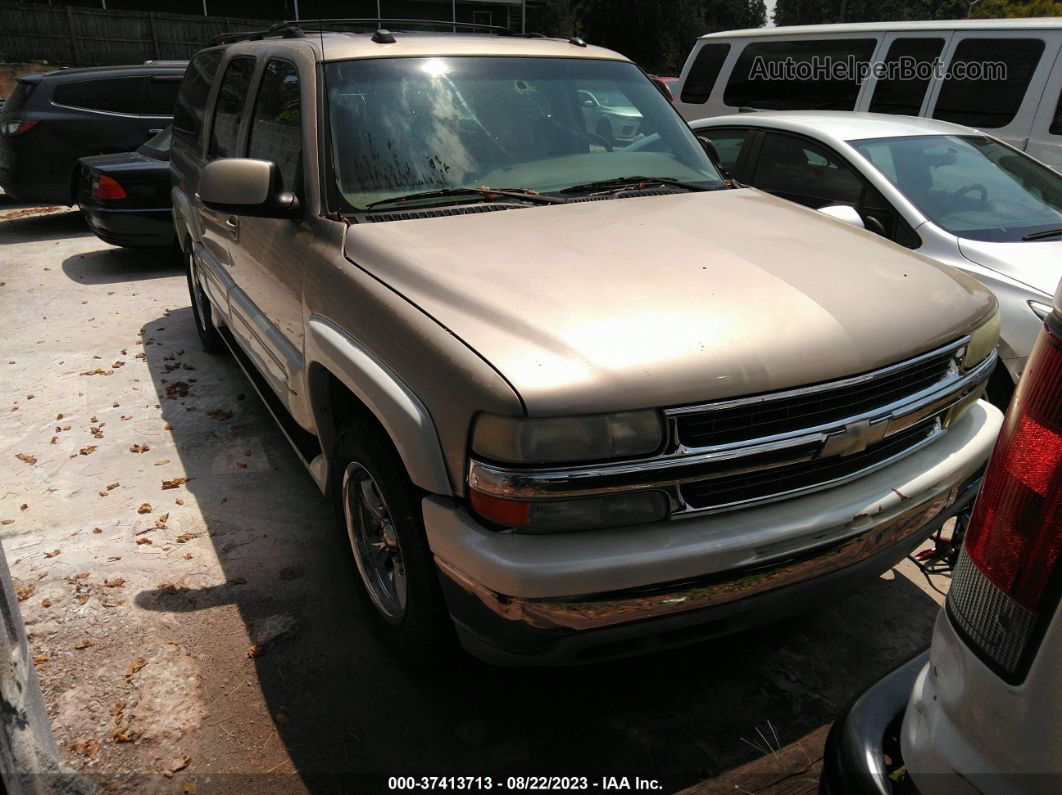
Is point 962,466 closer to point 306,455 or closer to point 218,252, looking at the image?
point 306,455

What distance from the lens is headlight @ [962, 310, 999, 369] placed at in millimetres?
2691

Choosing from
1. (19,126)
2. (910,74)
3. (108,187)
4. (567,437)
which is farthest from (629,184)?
(19,126)

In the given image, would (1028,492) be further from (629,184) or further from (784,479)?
(629,184)

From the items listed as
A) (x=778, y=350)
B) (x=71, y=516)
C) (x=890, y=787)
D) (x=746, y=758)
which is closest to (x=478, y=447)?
(x=778, y=350)

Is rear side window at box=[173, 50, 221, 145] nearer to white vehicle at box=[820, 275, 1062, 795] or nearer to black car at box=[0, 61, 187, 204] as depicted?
white vehicle at box=[820, 275, 1062, 795]

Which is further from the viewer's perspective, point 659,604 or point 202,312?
point 202,312

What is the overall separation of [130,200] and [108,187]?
23 centimetres

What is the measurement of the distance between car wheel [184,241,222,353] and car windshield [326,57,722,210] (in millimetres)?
2964

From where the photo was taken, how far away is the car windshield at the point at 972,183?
4613 mm

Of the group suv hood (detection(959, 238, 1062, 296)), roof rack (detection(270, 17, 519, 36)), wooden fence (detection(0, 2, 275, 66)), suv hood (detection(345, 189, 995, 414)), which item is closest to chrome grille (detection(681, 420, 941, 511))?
suv hood (detection(345, 189, 995, 414))

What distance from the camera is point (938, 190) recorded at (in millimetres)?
4820

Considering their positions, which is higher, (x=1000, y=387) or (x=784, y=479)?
(x=784, y=479)

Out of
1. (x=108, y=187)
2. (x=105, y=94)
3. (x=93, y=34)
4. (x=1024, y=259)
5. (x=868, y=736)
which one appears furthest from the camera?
(x=93, y=34)

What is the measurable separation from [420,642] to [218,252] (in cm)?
298
